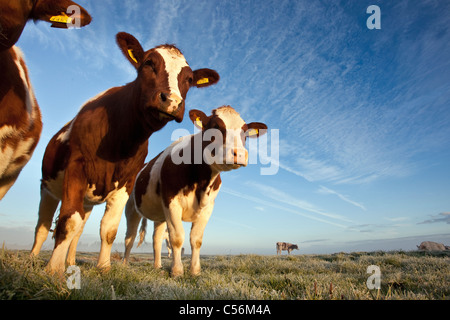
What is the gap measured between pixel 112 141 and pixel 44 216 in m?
2.71

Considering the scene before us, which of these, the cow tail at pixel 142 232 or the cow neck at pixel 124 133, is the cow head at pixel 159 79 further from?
the cow tail at pixel 142 232

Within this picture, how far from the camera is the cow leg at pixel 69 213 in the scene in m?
3.61

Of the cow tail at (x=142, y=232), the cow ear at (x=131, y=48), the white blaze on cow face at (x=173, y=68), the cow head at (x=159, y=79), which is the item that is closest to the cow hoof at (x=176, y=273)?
the cow head at (x=159, y=79)

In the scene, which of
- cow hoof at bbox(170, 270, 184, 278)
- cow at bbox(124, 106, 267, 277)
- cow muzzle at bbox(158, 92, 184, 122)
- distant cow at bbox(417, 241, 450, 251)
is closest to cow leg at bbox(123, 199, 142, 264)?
cow at bbox(124, 106, 267, 277)

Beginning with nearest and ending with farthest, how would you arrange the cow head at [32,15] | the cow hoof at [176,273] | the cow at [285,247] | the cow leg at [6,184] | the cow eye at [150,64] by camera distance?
the cow head at [32,15] → the cow leg at [6,184] → the cow eye at [150,64] → the cow hoof at [176,273] → the cow at [285,247]

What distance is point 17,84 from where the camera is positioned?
3.38 metres

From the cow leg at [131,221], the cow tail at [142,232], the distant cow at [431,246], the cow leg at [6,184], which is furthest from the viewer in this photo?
the distant cow at [431,246]

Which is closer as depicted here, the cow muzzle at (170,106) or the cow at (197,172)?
the cow muzzle at (170,106)

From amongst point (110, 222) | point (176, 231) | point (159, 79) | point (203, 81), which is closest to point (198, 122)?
point (203, 81)

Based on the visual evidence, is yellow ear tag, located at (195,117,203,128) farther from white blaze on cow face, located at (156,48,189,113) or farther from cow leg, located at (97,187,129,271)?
cow leg, located at (97,187,129,271)

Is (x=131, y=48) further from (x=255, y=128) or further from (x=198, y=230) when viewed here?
(x=198, y=230)

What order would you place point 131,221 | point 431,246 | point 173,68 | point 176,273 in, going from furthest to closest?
point 431,246, point 131,221, point 176,273, point 173,68

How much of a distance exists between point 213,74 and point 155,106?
2.27 m

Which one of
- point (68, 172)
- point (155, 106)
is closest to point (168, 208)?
point (68, 172)
